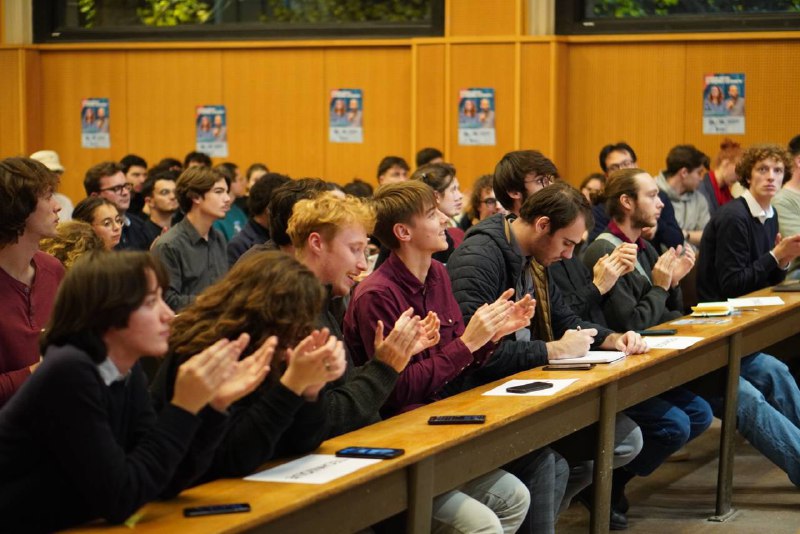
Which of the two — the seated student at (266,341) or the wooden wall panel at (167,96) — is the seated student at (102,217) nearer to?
the seated student at (266,341)

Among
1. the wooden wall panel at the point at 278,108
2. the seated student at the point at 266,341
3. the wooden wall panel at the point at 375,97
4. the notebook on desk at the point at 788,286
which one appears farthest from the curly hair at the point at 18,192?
the wooden wall panel at the point at 278,108

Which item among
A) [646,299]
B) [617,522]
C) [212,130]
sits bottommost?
[617,522]

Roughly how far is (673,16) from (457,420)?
773 centimetres

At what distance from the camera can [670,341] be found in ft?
17.4

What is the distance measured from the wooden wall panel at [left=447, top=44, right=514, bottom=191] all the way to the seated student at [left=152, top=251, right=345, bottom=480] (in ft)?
24.9

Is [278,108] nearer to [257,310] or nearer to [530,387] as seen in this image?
[530,387]

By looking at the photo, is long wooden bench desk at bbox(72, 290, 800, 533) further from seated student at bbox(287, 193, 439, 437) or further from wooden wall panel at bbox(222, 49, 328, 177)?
wooden wall panel at bbox(222, 49, 328, 177)

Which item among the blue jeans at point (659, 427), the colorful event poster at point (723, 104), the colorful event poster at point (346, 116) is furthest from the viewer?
the colorful event poster at point (346, 116)

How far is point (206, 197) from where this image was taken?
709 centimetres

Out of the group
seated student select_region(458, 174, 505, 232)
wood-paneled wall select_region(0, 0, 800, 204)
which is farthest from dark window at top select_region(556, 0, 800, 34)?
seated student select_region(458, 174, 505, 232)

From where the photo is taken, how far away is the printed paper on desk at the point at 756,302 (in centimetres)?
645

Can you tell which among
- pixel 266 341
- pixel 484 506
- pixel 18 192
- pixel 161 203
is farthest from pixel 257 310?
pixel 161 203

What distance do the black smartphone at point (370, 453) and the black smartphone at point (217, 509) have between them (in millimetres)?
560

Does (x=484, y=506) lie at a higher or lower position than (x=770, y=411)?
higher
